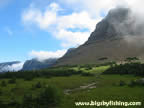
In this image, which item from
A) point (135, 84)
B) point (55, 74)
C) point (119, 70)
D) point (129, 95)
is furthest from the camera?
point (55, 74)

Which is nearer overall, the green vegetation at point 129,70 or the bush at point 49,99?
the bush at point 49,99

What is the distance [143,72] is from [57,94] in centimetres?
6556

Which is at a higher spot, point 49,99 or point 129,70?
point 49,99

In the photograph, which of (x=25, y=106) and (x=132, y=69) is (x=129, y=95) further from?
(x=132, y=69)

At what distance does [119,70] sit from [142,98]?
78.2 metres

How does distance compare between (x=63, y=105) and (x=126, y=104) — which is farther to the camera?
(x=63, y=105)

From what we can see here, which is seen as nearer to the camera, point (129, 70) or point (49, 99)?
point (49, 99)

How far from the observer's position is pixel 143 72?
307 feet

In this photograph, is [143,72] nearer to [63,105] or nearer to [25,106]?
[63,105]

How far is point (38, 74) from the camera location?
125562 mm

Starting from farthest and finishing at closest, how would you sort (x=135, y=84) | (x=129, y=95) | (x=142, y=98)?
(x=135, y=84), (x=129, y=95), (x=142, y=98)

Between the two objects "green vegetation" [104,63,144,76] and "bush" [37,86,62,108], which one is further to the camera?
"green vegetation" [104,63,144,76]

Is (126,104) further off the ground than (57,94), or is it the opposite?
(57,94)

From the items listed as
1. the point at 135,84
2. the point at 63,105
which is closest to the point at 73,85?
the point at 135,84
